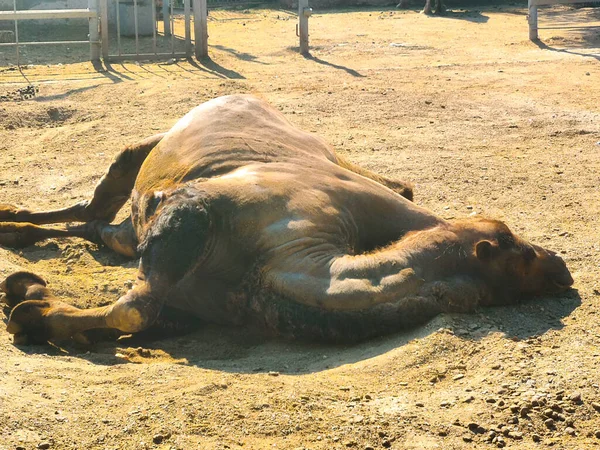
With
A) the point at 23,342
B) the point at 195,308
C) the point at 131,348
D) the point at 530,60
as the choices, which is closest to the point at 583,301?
the point at 195,308

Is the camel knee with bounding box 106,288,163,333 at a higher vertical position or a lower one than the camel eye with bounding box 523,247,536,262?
lower

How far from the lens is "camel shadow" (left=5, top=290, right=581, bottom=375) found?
4.50m

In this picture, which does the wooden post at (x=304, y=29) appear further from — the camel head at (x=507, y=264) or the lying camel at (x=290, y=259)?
the camel head at (x=507, y=264)

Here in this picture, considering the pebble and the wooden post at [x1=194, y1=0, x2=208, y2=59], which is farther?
the wooden post at [x1=194, y1=0, x2=208, y2=59]

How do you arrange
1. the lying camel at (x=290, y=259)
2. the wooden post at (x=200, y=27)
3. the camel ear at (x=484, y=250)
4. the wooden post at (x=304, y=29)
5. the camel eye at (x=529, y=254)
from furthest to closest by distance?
the wooden post at (x=304, y=29) < the wooden post at (x=200, y=27) < the camel eye at (x=529, y=254) < the camel ear at (x=484, y=250) < the lying camel at (x=290, y=259)

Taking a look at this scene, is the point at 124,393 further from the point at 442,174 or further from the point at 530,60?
the point at 530,60

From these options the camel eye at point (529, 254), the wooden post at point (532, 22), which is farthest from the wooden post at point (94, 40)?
the camel eye at point (529, 254)

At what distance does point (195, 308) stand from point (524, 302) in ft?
5.47

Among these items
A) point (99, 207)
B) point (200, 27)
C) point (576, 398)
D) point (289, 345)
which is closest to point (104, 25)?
point (200, 27)

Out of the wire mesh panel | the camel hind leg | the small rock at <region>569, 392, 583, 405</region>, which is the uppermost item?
the wire mesh panel

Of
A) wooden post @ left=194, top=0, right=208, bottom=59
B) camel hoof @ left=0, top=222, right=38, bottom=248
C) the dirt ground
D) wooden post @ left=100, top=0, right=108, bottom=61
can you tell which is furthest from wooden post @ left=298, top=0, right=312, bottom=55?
camel hoof @ left=0, top=222, right=38, bottom=248

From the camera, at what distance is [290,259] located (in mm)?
4691

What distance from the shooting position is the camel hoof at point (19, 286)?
5.07m

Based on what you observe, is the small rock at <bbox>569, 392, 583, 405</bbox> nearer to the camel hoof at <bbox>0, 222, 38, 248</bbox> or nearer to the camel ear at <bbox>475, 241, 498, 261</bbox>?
the camel ear at <bbox>475, 241, 498, 261</bbox>
